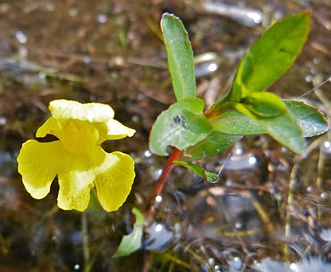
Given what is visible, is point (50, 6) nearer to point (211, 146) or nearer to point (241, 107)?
point (211, 146)

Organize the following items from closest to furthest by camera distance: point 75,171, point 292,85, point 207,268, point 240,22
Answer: point 75,171, point 207,268, point 292,85, point 240,22

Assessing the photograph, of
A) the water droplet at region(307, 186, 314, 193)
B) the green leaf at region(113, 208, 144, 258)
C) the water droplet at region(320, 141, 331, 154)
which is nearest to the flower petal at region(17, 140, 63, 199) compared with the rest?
the green leaf at region(113, 208, 144, 258)

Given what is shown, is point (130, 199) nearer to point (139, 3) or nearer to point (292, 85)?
point (292, 85)

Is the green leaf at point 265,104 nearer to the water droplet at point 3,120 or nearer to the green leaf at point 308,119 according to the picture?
the green leaf at point 308,119

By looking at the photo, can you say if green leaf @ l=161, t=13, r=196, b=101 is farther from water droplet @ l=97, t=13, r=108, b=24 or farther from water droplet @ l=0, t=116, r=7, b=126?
water droplet @ l=97, t=13, r=108, b=24

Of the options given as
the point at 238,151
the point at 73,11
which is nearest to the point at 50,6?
the point at 73,11

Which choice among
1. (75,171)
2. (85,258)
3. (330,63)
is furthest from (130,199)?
(330,63)
